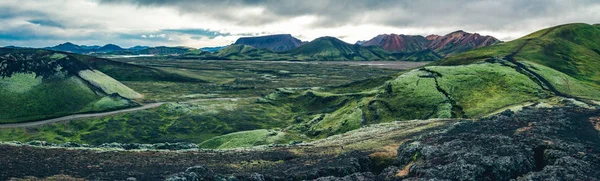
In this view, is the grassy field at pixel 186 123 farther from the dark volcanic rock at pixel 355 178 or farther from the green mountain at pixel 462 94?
the dark volcanic rock at pixel 355 178

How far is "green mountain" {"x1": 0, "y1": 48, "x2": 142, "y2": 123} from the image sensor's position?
364 feet

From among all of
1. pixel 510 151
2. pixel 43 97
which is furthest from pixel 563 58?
pixel 43 97

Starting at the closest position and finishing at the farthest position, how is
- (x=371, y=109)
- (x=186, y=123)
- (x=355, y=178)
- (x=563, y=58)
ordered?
(x=355, y=178) < (x=371, y=109) < (x=186, y=123) < (x=563, y=58)

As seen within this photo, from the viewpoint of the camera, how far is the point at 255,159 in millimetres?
41188

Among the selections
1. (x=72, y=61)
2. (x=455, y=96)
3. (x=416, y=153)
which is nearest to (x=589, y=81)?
(x=455, y=96)

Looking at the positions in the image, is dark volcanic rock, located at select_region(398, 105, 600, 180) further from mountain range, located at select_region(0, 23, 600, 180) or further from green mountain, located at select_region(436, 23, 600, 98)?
green mountain, located at select_region(436, 23, 600, 98)

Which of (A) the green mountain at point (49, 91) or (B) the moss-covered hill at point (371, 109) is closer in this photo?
(B) the moss-covered hill at point (371, 109)

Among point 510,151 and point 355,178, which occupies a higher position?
point 510,151

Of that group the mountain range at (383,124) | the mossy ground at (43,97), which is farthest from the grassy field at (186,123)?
the mossy ground at (43,97)

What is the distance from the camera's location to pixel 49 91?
12444 centimetres

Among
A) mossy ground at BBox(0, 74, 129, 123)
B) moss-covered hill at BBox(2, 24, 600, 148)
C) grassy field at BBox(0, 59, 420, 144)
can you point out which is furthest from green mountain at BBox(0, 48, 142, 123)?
moss-covered hill at BBox(2, 24, 600, 148)

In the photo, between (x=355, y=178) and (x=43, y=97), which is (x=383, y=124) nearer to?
(x=355, y=178)

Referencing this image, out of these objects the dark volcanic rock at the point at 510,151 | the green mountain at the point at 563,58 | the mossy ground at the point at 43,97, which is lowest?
the mossy ground at the point at 43,97

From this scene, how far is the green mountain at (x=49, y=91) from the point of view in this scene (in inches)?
4370
